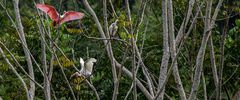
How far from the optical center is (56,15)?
1.53m

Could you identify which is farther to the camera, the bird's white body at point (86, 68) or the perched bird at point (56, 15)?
the bird's white body at point (86, 68)

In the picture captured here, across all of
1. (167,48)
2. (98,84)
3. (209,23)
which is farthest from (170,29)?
(98,84)

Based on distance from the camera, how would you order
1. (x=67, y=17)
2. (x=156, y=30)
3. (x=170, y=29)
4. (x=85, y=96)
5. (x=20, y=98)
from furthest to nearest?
(x=156, y=30) → (x=85, y=96) → (x=20, y=98) → (x=170, y=29) → (x=67, y=17)

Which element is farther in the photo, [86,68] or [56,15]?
[86,68]

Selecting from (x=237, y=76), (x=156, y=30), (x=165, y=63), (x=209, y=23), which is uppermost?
(x=209, y=23)

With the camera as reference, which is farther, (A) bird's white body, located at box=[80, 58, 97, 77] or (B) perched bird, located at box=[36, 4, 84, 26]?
(A) bird's white body, located at box=[80, 58, 97, 77]

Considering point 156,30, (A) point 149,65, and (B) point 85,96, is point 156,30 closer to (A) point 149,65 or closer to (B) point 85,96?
(A) point 149,65

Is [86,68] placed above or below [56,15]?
below

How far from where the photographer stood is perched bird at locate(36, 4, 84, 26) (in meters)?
1.47

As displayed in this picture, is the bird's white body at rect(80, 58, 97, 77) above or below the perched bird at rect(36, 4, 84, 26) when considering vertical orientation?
below

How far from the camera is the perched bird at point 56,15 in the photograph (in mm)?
1468

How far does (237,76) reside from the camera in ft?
14.7

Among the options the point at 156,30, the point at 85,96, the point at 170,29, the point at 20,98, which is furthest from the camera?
the point at 156,30

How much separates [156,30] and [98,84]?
104 cm
